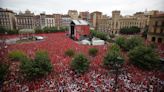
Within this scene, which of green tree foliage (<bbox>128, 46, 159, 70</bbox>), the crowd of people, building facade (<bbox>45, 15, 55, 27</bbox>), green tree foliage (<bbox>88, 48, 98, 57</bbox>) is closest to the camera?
the crowd of people

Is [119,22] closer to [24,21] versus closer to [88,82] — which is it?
[24,21]

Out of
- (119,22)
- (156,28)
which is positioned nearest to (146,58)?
(156,28)

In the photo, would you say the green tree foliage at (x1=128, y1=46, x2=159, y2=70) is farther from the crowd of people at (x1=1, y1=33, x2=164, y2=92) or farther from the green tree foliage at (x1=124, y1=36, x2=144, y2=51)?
the green tree foliage at (x1=124, y1=36, x2=144, y2=51)

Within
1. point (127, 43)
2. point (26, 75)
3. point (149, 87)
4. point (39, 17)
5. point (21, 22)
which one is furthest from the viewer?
point (39, 17)

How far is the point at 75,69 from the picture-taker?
30.4 feet

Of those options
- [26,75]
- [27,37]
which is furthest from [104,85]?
[27,37]

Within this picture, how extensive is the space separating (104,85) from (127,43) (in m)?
9.44

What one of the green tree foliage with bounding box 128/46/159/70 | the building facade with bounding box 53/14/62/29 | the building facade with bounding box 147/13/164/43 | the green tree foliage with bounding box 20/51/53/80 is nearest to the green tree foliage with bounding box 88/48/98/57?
the green tree foliage with bounding box 128/46/159/70

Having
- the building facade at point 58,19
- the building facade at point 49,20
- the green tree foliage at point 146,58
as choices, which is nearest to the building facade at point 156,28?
the green tree foliage at point 146,58

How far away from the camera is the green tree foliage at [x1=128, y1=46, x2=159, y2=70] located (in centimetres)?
959

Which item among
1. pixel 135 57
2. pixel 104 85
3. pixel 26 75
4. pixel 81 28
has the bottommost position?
pixel 104 85

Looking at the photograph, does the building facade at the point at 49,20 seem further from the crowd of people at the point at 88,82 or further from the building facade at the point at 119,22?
the crowd of people at the point at 88,82

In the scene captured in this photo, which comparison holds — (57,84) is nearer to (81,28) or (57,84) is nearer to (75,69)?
(75,69)

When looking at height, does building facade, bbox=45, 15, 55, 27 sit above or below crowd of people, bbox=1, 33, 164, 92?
above
